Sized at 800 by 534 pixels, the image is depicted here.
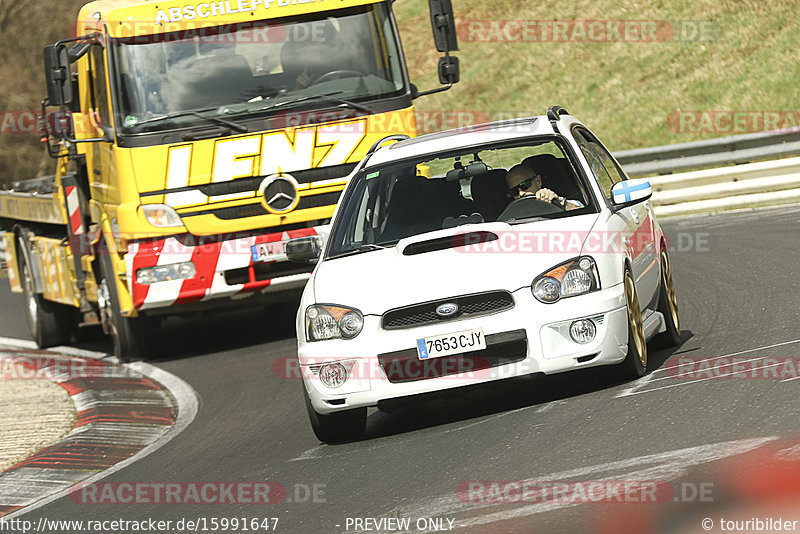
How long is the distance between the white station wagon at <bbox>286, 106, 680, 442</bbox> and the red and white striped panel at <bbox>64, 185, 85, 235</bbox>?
6185 mm

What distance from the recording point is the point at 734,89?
2895 cm

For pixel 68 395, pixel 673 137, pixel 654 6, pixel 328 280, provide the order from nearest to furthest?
pixel 328 280, pixel 68 395, pixel 673 137, pixel 654 6

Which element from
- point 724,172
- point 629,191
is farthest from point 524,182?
point 724,172

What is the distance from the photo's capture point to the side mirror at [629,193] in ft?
27.6

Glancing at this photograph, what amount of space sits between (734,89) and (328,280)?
2243 centimetres

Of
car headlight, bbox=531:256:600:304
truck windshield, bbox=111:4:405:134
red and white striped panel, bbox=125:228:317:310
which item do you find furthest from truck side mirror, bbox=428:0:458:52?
car headlight, bbox=531:256:600:304

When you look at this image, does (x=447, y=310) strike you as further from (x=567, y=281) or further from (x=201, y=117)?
(x=201, y=117)

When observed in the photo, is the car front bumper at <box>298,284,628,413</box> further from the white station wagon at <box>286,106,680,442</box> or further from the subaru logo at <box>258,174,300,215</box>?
the subaru logo at <box>258,174,300,215</box>

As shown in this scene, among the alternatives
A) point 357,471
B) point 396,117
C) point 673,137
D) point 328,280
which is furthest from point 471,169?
point 673,137

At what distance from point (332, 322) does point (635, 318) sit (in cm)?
178

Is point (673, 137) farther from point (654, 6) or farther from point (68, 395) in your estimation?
point (68, 395)

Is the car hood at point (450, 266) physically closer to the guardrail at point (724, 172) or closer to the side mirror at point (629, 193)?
the side mirror at point (629, 193)

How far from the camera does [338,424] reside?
818cm

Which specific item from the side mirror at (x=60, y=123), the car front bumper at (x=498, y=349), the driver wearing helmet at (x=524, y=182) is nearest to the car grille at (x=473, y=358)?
the car front bumper at (x=498, y=349)
